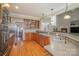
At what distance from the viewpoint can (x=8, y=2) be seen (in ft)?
5.46

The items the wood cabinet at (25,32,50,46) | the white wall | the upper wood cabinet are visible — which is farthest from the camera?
the wood cabinet at (25,32,50,46)

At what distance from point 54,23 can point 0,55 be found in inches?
52.2

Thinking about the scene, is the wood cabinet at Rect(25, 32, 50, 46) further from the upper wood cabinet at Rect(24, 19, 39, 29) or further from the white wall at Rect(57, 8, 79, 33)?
the white wall at Rect(57, 8, 79, 33)

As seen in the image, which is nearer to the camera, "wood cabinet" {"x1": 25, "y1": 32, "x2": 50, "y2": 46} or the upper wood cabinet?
the upper wood cabinet

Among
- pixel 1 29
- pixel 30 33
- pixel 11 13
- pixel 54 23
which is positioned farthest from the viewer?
pixel 30 33

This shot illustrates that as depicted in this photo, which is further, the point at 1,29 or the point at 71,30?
the point at 71,30

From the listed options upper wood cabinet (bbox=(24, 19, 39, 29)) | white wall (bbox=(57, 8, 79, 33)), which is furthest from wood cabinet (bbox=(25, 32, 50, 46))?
white wall (bbox=(57, 8, 79, 33))

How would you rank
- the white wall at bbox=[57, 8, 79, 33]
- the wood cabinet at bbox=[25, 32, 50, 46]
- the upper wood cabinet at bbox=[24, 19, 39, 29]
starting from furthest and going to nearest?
the wood cabinet at bbox=[25, 32, 50, 46], the upper wood cabinet at bbox=[24, 19, 39, 29], the white wall at bbox=[57, 8, 79, 33]

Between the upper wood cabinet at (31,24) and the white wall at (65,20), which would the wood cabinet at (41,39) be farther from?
the white wall at (65,20)

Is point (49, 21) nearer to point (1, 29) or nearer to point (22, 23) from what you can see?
point (22, 23)

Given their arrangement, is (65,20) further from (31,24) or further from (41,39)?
(41,39)

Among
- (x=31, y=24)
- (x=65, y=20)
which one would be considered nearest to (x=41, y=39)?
(x=31, y=24)

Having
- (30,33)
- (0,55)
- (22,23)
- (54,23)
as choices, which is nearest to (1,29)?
(0,55)

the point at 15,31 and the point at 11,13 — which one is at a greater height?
the point at 11,13
